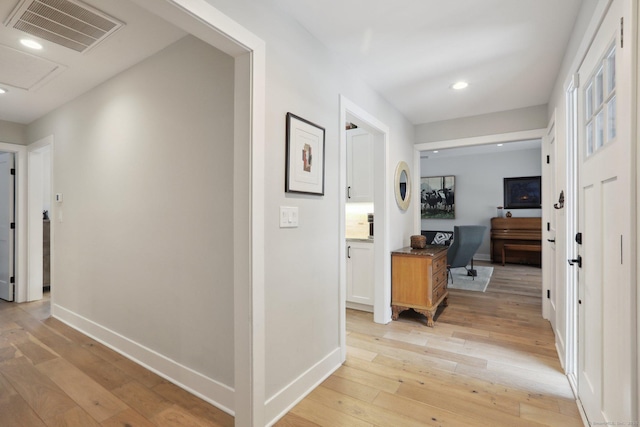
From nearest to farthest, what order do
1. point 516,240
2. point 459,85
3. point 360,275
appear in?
1. point 459,85
2. point 360,275
3. point 516,240

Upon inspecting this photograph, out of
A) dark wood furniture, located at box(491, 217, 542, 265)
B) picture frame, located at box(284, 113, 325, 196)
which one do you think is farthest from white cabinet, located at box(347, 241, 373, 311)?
dark wood furniture, located at box(491, 217, 542, 265)

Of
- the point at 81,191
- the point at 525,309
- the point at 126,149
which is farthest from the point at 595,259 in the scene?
the point at 81,191

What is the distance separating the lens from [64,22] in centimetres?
193

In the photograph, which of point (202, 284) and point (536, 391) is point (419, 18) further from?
point (536, 391)

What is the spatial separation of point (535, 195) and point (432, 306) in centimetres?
525

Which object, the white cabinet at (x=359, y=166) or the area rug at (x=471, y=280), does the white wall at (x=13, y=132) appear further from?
the area rug at (x=471, y=280)

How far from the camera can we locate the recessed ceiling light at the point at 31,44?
216cm

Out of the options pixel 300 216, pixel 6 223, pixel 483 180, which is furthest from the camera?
pixel 483 180

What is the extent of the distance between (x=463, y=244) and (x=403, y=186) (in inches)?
71.9

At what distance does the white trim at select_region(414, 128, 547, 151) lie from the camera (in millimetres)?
3582

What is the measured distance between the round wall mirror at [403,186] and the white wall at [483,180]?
417cm

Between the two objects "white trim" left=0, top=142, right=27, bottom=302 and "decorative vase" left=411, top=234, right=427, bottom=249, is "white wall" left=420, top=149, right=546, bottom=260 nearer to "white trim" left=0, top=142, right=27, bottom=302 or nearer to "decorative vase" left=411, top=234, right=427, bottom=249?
"decorative vase" left=411, top=234, right=427, bottom=249

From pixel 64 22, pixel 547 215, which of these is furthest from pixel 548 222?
pixel 64 22

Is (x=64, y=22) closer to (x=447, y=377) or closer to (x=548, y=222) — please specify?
(x=447, y=377)
